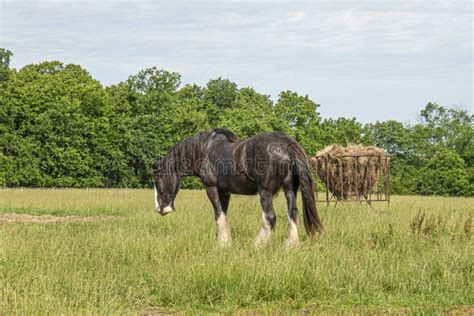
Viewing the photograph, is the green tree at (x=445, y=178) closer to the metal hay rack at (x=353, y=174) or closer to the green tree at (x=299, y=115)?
the green tree at (x=299, y=115)

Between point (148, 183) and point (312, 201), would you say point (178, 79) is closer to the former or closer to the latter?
point (148, 183)

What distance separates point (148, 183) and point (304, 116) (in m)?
20.3

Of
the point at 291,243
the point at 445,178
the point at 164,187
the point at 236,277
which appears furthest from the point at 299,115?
the point at 236,277

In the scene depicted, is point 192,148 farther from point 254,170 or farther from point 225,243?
point 225,243

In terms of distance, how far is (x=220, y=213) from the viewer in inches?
458

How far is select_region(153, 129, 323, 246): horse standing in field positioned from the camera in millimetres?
10781

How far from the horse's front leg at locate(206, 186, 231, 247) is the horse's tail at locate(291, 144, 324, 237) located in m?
1.43

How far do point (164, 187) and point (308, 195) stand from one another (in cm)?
358

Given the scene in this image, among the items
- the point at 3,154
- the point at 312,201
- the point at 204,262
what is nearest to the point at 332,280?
the point at 204,262

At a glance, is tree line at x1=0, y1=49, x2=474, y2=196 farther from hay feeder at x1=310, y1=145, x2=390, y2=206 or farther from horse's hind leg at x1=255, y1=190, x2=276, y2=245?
horse's hind leg at x1=255, y1=190, x2=276, y2=245

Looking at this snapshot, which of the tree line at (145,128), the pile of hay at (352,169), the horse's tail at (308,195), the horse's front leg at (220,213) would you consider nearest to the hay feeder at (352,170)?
the pile of hay at (352,169)

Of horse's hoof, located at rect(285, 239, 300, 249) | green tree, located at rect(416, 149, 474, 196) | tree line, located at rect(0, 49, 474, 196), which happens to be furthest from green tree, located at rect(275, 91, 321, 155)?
horse's hoof, located at rect(285, 239, 300, 249)

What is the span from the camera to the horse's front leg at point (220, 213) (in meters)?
11.2

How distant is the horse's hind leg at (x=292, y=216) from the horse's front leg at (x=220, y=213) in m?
1.14
